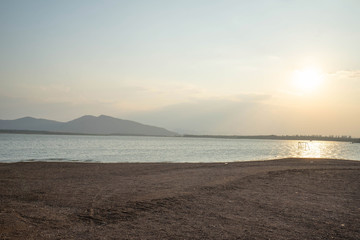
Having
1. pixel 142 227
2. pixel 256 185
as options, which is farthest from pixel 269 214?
pixel 256 185

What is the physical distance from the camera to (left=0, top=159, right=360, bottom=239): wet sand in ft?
22.3

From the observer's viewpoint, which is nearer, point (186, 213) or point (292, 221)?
point (292, 221)

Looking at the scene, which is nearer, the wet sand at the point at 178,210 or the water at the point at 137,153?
the wet sand at the point at 178,210

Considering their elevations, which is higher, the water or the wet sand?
the wet sand

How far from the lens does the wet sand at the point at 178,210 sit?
681 centimetres

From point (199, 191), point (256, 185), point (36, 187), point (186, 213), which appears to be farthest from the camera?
point (256, 185)

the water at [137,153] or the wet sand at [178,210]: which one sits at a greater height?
the wet sand at [178,210]

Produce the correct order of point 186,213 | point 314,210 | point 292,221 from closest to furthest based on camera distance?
1. point 292,221
2. point 186,213
3. point 314,210

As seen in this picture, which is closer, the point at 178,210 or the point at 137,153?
the point at 178,210

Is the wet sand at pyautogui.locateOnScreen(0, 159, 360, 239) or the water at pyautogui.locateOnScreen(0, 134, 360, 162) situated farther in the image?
the water at pyautogui.locateOnScreen(0, 134, 360, 162)

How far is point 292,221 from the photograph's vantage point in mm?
7883

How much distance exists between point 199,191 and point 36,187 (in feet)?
23.5

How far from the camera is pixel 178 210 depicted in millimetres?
8758

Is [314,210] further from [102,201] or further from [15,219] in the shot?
[15,219]
